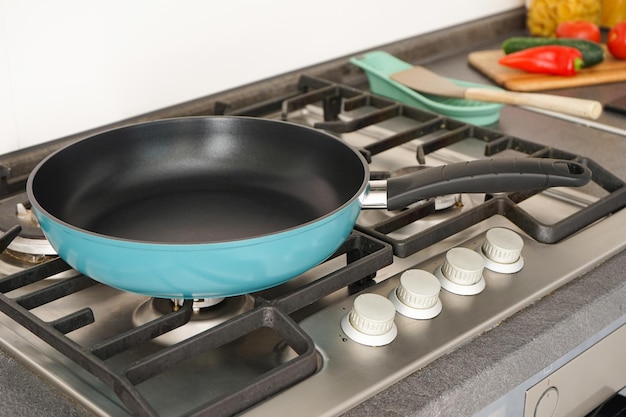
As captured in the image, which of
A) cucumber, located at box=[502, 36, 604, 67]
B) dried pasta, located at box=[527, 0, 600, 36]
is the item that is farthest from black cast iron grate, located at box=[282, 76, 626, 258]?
dried pasta, located at box=[527, 0, 600, 36]

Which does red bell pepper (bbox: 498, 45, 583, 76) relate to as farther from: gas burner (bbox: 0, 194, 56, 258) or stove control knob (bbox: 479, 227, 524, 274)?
gas burner (bbox: 0, 194, 56, 258)

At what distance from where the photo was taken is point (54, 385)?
718 mm

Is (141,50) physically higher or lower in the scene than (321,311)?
higher

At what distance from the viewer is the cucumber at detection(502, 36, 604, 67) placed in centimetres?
151

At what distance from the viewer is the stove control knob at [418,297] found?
80 centimetres

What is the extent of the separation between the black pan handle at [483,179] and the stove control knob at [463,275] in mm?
68

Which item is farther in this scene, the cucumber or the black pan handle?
the cucumber

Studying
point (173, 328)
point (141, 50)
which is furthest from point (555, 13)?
point (173, 328)

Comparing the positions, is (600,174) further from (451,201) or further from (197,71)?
(197,71)

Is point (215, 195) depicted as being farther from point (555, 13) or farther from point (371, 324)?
point (555, 13)

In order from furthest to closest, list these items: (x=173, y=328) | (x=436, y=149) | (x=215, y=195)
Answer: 1. (x=436, y=149)
2. (x=215, y=195)
3. (x=173, y=328)

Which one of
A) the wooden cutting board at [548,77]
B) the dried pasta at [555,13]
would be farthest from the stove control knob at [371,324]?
the dried pasta at [555,13]

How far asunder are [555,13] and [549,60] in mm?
258

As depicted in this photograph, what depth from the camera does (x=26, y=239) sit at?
0.91m
